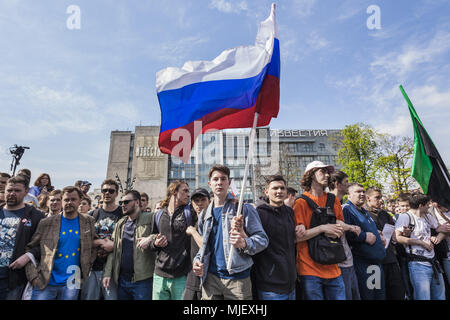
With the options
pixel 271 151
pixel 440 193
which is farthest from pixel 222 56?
pixel 271 151

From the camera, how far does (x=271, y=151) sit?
2292 inches

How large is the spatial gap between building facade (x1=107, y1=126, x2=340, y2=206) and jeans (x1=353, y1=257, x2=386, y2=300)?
4663 centimetres

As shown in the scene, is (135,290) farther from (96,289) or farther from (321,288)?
(321,288)

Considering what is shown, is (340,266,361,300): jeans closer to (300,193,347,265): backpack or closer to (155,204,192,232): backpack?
(300,193,347,265): backpack

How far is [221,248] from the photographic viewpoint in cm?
315

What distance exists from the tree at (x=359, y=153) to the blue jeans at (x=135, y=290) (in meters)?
27.2

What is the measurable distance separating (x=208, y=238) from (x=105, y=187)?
2.36 meters

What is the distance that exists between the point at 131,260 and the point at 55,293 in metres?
1.10

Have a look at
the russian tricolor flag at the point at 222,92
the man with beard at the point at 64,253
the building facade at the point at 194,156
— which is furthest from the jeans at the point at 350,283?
the building facade at the point at 194,156

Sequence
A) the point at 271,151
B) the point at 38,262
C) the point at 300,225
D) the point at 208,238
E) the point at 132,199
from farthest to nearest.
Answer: the point at 271,151 < the point at 132,199 < the point at 38,262 < the point at 300,225 < the point at 208,238

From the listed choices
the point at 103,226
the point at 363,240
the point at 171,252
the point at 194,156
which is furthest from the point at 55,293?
the point at 194,156

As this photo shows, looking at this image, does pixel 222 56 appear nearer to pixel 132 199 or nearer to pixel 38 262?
pixel 132 199
